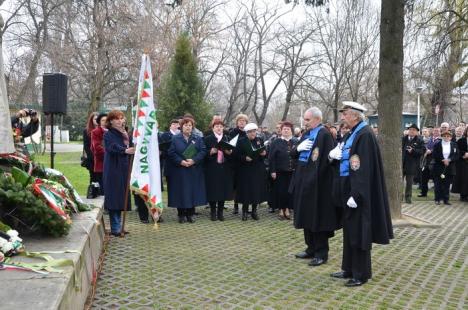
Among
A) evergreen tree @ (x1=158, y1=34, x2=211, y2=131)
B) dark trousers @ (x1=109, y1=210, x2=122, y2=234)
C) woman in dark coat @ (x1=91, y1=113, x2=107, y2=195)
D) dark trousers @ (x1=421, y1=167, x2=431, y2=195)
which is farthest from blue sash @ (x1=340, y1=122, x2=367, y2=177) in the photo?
dark trousers @ (x1=421, y1=167, x2=431, y2=195)

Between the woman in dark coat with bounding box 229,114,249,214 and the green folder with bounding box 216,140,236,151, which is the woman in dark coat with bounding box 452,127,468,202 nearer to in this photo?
the woman in dark coat with bounding box 229,114,249,214

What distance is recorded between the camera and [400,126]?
9.01 m

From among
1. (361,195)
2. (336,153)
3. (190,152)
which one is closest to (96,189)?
(190,152)

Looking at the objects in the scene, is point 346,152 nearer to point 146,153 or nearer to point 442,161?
point 146,153

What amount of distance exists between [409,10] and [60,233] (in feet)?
27.9

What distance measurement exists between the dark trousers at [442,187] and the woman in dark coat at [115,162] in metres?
Answer: 7.98

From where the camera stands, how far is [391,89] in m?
8.87

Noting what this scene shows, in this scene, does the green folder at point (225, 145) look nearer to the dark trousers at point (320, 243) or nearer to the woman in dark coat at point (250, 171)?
the woman in dark coat at point (250, 171)

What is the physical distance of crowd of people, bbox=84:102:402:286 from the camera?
542 cm

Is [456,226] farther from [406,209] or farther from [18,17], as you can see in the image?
[18,17]

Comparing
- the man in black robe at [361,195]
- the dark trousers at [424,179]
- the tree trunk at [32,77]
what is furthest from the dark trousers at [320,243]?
the tree trunk at [32,77]

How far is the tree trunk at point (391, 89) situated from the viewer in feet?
29.0

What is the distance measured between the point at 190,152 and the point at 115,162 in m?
1.86

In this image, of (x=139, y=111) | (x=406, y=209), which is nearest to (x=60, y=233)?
(x=139, y=111)
